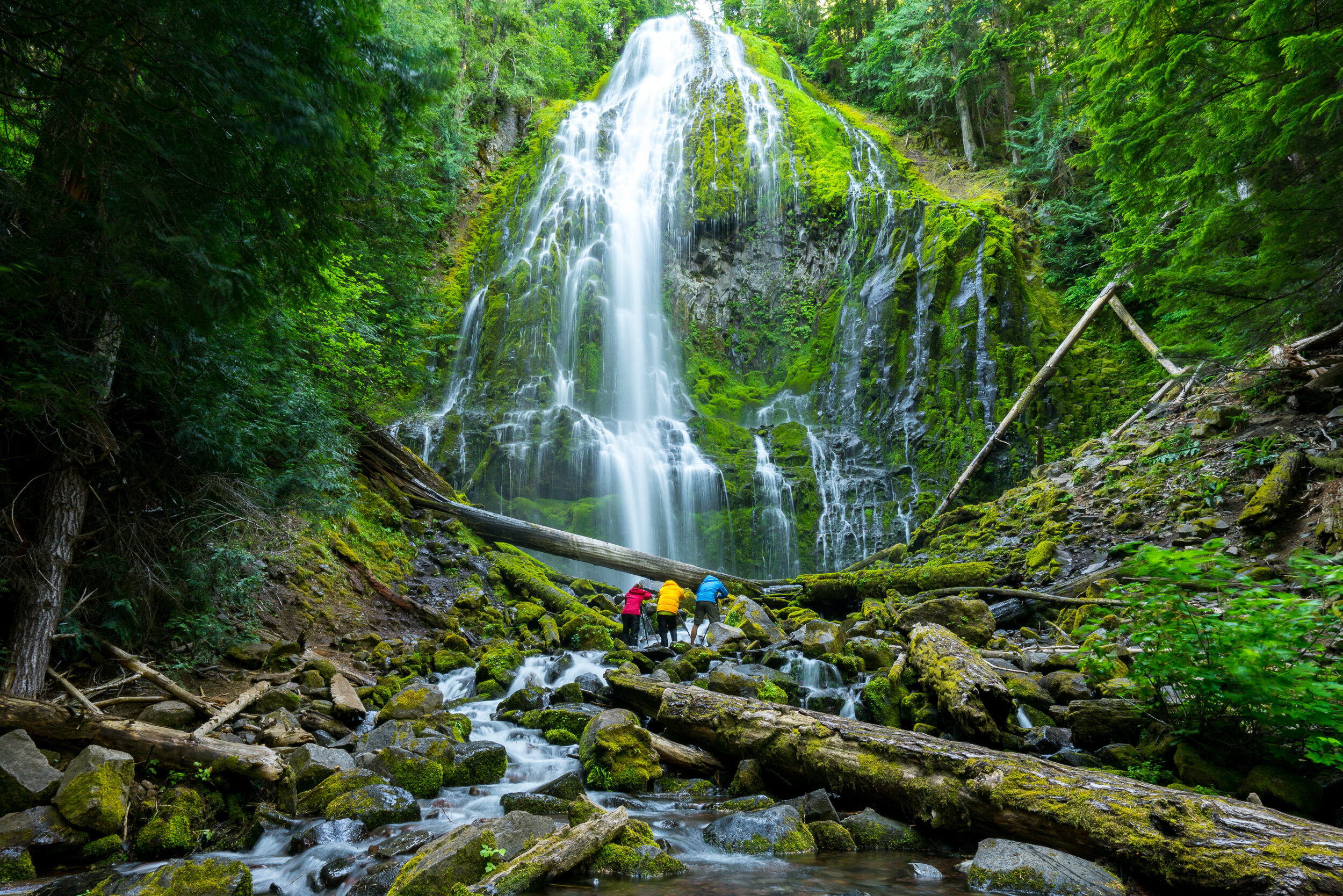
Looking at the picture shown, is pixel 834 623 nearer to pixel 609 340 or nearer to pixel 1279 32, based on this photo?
pixel 1279 32

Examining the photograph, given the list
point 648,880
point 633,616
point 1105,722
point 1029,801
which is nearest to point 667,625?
point 633,616

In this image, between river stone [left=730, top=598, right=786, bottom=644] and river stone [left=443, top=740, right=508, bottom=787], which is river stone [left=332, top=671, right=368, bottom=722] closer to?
river stone [left=443, top=740, right=508, bottom=787]

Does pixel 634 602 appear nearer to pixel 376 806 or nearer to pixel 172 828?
pixel 376 806

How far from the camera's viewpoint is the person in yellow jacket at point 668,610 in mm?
9430

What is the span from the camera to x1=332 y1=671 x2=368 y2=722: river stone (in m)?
5.52

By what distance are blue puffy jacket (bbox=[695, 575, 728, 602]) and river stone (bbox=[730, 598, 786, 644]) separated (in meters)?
0.36

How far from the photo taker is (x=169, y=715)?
4316mm

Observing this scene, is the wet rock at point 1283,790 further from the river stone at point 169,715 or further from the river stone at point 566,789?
the river stone at point 169,715

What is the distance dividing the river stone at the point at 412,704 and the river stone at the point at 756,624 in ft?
15.3

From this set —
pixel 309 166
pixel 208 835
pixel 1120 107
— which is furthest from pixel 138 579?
pixel 1120 107

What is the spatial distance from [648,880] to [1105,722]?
12.0 ft

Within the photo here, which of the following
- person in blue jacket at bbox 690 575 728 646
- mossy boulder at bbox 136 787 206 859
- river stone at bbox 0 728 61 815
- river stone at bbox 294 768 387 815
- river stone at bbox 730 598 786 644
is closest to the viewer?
river stone at bbox 0 728 61 815

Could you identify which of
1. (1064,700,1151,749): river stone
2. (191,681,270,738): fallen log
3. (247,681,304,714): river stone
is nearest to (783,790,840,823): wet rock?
(1064,700,1151,749): river stone

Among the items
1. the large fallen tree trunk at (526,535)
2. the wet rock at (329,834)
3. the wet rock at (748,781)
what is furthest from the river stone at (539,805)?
the large fallen tree trunk at (526,535)
